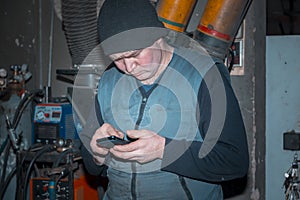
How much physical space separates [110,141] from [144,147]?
95mm

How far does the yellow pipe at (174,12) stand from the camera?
156 centimetres

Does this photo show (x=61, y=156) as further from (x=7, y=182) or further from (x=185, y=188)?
(x=185, y=188)

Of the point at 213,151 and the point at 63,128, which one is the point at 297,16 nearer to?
the point at 63,128

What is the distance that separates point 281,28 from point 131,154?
3116 mm

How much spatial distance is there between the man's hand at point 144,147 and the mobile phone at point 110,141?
20mm

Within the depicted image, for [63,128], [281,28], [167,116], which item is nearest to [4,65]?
[63,128]

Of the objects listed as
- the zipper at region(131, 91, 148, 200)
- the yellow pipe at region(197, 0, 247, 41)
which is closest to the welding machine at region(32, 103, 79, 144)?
the yellow pipe at region(197, 0, 247, 41)

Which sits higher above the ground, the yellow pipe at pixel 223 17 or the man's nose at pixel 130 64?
the yellow pipe at pixel 223 17

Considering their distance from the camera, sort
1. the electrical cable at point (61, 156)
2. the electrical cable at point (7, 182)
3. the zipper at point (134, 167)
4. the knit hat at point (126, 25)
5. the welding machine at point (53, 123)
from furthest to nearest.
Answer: the electrical cable at point (7, 182)
the welding machine at point (53, 123)
the electrical cable at point (61, 156)
the zipper at point (134, 167)
the knit hat at point (126, 25)

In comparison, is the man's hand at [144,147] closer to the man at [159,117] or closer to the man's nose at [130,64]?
the man at [159,117]

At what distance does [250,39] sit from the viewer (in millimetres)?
1729

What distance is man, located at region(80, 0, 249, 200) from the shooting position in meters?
0.89

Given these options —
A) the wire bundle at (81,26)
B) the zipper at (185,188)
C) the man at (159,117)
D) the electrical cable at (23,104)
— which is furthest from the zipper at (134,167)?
the electrical cable at (23,104)

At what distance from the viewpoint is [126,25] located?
0.88 metres
